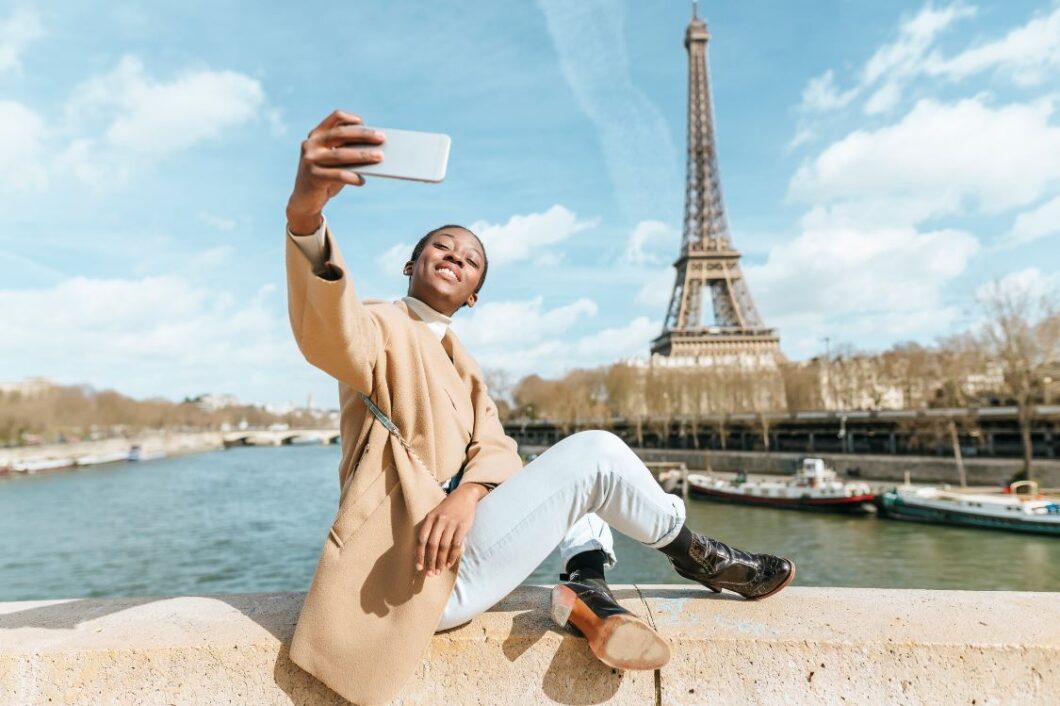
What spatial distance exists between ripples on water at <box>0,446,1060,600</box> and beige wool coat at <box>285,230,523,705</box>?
11293 mm

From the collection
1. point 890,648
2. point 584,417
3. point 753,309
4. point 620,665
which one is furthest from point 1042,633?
point 753,309

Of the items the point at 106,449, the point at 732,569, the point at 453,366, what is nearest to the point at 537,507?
the point at 453,366

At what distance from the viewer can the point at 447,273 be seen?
1971 millimetres

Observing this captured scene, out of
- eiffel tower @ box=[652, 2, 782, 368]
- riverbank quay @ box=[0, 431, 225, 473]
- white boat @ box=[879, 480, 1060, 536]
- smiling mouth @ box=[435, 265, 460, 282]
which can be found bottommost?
white boat @ box=[879, 480, 1060, 536]

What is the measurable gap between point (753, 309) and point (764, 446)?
727 inches

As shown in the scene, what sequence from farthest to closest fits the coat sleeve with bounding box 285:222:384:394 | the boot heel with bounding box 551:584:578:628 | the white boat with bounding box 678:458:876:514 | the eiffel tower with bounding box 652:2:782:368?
1. the eiffel tower with bounding box 652:2:782:368
2. the white boat with bounding box 678:458:876:514
3. the boot heel with bounding box 551:584:578:628
4. the coat sleeve with bounding box 285:222:384:394

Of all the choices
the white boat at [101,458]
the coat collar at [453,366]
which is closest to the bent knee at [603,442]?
the coat collar at [453,366]

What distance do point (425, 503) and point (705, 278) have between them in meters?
53.3

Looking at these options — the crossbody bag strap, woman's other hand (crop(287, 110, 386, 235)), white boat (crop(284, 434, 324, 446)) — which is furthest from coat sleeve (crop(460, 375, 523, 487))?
white boat (crop(284, 434, 324, 446))

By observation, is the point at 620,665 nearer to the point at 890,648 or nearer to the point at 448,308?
the point at 890,648

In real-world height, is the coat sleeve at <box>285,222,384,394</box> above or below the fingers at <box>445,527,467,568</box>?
above

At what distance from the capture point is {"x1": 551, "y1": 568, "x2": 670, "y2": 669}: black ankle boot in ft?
5.08

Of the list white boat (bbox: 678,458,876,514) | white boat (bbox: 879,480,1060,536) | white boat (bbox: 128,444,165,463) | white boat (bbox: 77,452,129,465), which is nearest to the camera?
white boat (bbox: 879,480,1060,536)

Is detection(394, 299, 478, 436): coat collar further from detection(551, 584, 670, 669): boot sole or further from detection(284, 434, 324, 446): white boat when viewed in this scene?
detection(284, 434, 324, 446): white boat
